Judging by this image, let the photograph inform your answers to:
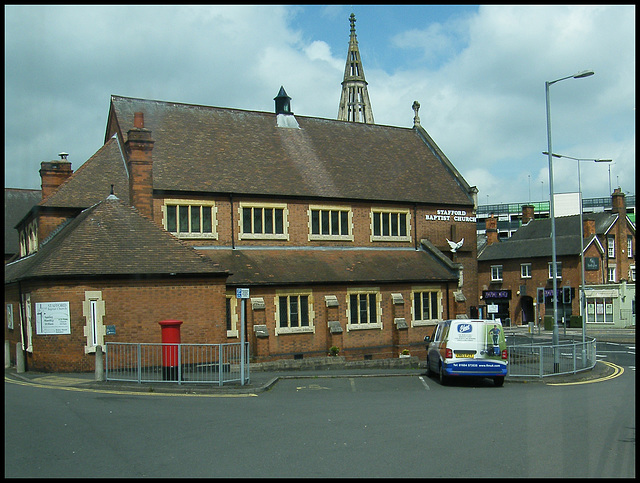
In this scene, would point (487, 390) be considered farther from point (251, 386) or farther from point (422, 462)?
point (422, 462)

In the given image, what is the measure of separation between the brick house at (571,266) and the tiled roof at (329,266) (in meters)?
21.8

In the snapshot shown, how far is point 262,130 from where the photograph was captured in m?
36.2

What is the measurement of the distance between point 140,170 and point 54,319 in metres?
8.45

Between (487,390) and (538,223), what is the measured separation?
50.6 metres

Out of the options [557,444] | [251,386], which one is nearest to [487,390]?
[251,386]

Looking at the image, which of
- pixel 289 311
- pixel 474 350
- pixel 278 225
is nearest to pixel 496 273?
pixel 278 225

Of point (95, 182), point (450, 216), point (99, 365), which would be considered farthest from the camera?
point (450, 216)

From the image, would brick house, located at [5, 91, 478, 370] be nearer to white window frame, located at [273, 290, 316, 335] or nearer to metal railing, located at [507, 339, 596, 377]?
white window frame, located at [273, 290, 316, 335]

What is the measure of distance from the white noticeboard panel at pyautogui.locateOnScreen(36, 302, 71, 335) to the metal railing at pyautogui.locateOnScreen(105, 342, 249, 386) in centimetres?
356

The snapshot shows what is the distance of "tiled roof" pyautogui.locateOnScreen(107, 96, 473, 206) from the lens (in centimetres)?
3153

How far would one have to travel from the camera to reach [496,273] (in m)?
64.5

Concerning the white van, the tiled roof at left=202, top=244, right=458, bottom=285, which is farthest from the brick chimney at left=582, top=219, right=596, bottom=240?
the white van

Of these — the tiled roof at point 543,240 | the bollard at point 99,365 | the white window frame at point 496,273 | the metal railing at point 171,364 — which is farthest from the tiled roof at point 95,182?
the white window frame at point 496,273

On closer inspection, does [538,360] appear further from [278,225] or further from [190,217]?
[190,217]
